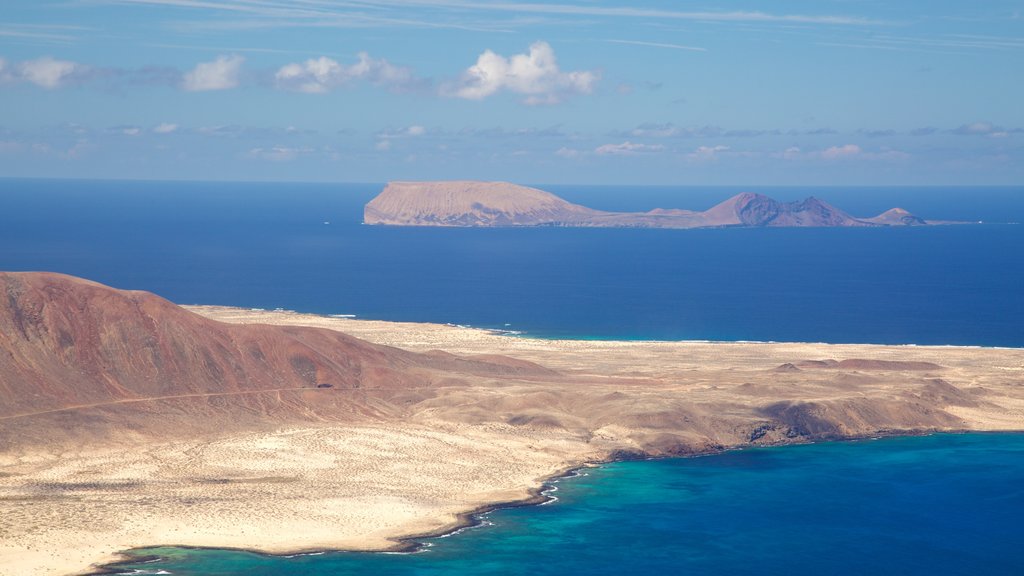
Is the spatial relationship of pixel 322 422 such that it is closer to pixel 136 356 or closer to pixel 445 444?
pixel 445 444

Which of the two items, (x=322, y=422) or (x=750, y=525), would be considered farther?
(x=322, y=422)

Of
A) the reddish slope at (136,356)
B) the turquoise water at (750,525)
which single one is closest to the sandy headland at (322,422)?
the reddish slope at (136,356)

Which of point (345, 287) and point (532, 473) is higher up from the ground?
point (345, 287)

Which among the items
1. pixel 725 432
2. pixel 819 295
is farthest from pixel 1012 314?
pixel 725 432

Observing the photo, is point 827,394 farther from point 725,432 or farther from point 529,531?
point 529,531

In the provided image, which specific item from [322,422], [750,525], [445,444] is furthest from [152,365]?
[750,525]

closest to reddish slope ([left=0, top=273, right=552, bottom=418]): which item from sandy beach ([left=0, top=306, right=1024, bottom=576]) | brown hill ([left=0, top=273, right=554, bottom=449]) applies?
brown hill ([left=0, top=273, right=554, bottom=449])
